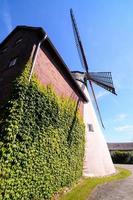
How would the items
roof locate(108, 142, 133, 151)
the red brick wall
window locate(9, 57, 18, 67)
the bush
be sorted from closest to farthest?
the red brick wall → window locate(9, 57, 18, 67) → the bush → roof locate(108, 142, 133, 151)

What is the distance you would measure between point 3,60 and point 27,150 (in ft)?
26.6

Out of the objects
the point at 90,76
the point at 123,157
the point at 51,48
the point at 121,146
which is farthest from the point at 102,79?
the point at 121,146

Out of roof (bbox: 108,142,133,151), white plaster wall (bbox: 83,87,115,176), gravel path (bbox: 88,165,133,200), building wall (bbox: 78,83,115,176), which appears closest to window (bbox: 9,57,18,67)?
gravel path (bbox: 88,165,133,200)

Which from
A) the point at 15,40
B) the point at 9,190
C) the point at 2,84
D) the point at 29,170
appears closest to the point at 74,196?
the point at 29,170

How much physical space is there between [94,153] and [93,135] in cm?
189

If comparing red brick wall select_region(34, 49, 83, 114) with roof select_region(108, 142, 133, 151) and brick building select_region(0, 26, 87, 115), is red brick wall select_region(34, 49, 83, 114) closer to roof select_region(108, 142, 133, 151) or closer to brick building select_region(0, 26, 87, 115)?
brick building select_region(0, 26, 87, 115)

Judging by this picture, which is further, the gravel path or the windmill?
the windmill

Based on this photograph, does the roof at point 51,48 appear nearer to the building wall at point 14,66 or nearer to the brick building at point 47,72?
the brick building at point 47,72

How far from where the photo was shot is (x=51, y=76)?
1466 centimetres

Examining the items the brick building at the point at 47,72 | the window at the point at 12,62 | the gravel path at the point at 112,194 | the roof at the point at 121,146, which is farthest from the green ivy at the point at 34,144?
the roof at the point at 121,146

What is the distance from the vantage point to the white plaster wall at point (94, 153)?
19.3 meters

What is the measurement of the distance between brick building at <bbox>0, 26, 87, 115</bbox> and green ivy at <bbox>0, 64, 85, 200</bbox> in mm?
937

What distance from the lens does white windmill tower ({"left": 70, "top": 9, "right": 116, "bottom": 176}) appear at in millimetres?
19584

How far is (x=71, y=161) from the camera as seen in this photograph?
15.5 meters
